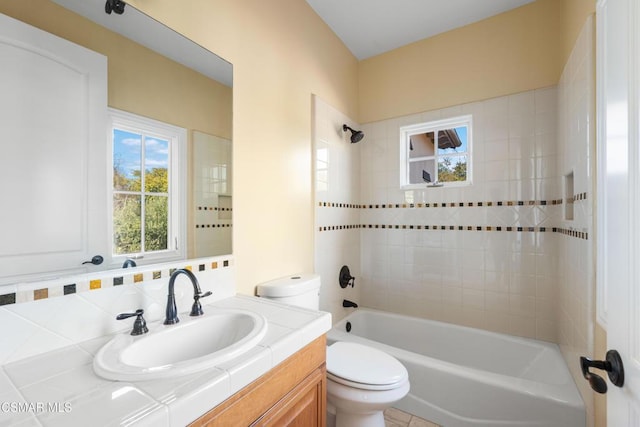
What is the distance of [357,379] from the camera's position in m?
1.31

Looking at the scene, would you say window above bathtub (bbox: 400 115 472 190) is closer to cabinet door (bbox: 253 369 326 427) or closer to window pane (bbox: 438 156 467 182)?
window pane (bbox: 438 156 467 182)

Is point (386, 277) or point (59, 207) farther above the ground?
point (59, 207)

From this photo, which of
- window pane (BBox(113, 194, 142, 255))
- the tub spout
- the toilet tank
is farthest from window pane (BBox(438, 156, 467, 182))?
window pane (BBox(113, 194, 142, 255))

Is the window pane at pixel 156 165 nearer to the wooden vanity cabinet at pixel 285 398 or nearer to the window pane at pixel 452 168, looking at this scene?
the wooden vanity cabinet at pixel 285 398

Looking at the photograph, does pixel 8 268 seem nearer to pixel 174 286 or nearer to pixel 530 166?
pixel 174 286

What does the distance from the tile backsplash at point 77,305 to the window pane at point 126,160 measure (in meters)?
0.32

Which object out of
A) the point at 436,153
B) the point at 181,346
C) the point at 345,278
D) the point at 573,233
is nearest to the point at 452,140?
the point at 436,153

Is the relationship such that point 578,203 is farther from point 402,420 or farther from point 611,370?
point 402,420

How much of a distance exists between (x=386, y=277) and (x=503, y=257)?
0.93 m

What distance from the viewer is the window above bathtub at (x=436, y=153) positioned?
2.31m

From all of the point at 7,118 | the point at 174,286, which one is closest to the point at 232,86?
the point at 7,118

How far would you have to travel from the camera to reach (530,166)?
2.00 metres

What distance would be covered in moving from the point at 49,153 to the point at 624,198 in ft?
4.95

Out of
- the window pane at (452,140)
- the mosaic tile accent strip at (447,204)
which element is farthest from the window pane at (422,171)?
the mosaic tile accent strip at (447,204)
